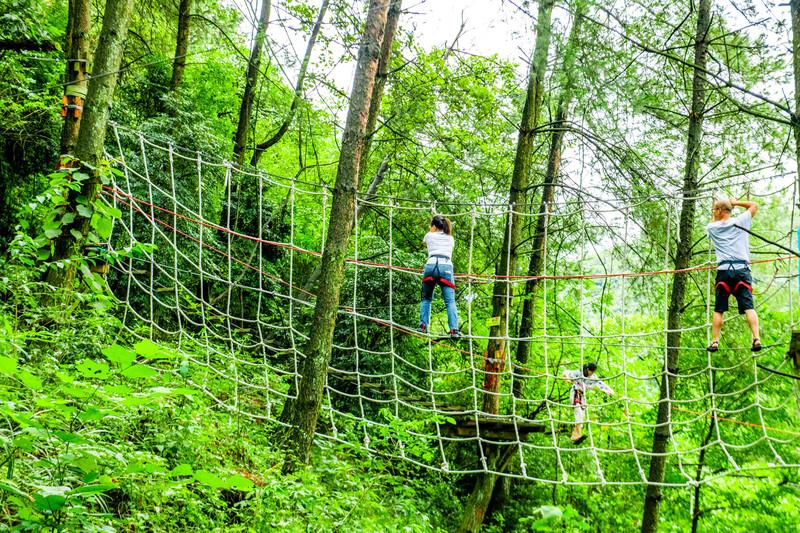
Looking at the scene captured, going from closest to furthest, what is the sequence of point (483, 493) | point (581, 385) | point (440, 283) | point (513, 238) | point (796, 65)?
1. point (796, 65)
2. point (440, 283)
3. point (513, 238)
4. point (581, 385)
5. point (483, 493)

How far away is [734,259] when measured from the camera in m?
3.38

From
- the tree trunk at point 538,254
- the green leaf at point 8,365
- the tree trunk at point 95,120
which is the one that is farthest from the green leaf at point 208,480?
the tree trunk at point 538,254

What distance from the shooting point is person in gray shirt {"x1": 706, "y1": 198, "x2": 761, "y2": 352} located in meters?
3.32

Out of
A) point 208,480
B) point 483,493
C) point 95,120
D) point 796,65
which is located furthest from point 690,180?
point 208,480

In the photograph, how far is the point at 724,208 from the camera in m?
3.44

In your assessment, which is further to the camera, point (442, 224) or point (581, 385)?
point (581, 385)

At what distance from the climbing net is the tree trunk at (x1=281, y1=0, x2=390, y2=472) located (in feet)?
2.90

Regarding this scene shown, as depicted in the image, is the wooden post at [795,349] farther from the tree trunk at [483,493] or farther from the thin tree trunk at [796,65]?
the tree trunk at [483,493]

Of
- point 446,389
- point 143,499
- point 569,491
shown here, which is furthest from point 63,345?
point 569,491

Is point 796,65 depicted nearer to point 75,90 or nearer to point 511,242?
point 511,242

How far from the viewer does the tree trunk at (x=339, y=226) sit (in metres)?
3.41

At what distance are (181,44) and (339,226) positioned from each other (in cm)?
468

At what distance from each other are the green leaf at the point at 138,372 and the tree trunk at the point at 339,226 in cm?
A: 233

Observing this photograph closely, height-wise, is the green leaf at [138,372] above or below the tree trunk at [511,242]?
below
